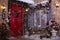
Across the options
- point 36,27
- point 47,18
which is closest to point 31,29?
point 36,27

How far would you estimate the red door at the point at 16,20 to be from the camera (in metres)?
3.84

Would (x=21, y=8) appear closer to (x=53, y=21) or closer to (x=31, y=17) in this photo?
(x=31, y=17)

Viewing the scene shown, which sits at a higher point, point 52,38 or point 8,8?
point 8,8

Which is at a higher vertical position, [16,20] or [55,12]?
[55,12]

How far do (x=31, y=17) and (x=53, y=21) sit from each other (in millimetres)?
459

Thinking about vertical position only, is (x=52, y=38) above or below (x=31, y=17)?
below

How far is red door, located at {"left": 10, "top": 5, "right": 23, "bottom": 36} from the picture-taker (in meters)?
3.84

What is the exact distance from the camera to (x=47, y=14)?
12.8 feet

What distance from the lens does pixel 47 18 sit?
12.8 ft

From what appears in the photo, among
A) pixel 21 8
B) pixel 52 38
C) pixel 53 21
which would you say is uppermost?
pixel 21 8

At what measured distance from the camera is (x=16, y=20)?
154 inches

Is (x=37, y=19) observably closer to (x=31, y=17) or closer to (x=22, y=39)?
(x=31, y=17)

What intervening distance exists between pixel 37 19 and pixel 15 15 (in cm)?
46

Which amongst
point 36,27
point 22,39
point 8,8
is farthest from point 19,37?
point 8,8
